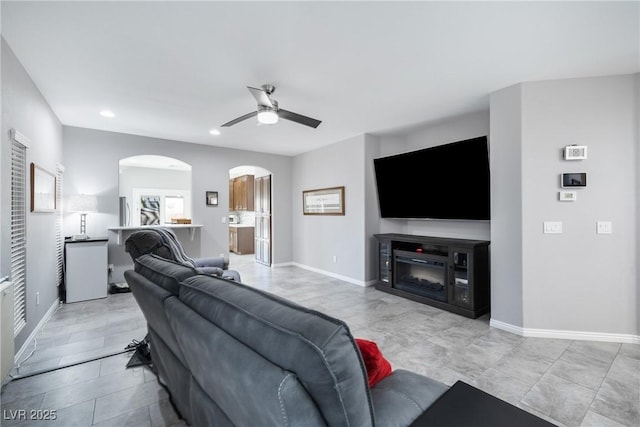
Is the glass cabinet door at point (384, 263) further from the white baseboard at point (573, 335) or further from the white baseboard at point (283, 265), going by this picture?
the white baseboard at point (283, 265)

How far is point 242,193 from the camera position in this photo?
8.59 metres

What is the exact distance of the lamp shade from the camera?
412 cm

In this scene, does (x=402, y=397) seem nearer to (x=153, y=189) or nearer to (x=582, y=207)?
(x=582, y=207)

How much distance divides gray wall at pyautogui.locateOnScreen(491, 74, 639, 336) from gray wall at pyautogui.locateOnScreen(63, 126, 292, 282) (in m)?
4.55

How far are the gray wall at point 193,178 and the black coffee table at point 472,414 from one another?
5302 millimetres

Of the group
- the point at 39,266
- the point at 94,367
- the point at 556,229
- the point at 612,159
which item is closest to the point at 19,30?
the point at 39,266

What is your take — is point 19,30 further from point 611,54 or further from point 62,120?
point 611,54

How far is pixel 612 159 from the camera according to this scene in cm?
277

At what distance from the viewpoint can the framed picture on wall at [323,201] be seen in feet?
17.7

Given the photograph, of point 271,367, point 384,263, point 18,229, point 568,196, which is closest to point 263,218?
point 384,263

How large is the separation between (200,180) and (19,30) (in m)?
3.52

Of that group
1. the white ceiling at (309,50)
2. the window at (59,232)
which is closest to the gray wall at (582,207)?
the white ceiling at (309,50)

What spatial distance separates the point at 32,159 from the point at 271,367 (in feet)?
12.0

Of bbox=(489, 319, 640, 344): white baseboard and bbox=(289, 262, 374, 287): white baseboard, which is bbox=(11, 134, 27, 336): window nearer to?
bbox=(289, 262, 374, 287): white baseboard
